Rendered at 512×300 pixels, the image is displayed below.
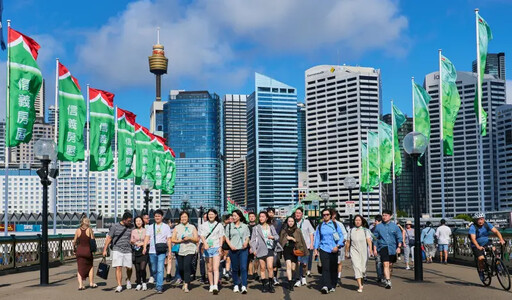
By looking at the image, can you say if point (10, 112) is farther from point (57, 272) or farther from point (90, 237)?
point (90, 237)

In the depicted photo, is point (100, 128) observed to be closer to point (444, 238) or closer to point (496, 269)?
point (444, 238)

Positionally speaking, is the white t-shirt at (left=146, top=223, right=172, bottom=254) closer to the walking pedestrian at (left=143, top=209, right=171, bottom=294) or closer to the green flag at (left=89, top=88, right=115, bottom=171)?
the walking pedestrian at (left=143, top=209, right=171, bottom=294)

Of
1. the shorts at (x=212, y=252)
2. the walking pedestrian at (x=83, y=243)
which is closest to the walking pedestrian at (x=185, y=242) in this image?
the shorts at (x=212, y=252)

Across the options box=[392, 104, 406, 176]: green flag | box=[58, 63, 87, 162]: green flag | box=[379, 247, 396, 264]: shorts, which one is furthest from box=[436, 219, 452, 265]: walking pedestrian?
box=[392, 104, 406, 176]: green flag

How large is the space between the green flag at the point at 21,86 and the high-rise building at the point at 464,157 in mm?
53225

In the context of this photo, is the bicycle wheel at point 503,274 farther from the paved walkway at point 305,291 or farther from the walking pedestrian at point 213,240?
the walking pedestrian at point 213,240

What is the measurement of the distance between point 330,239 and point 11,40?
538 inches

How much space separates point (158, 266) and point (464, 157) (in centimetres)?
12515

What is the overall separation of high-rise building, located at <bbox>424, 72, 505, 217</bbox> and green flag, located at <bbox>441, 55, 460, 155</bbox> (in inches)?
1494

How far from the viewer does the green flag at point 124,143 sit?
122ft

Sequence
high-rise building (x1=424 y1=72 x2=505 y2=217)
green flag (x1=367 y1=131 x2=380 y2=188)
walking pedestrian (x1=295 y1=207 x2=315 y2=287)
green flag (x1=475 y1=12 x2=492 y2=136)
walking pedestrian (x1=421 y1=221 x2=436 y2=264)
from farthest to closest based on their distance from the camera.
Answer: high-rise building (x1=424 y1=72 x2=505 y2=217)
green flag (x1=367 y1=131 x2=380 y2=188)
walking pedestrian (x1=421 y1=221 x2=436 y2=264)
green flag (x1=475 y1=12 x2=492 y2=136)
walking pedestrian (x1=295 y1=207 x2=315 y2=287)

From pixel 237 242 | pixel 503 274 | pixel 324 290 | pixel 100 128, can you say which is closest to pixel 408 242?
pixel 503 274

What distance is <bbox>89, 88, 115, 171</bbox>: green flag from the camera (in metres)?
32.0

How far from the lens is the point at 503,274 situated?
14102 mm
